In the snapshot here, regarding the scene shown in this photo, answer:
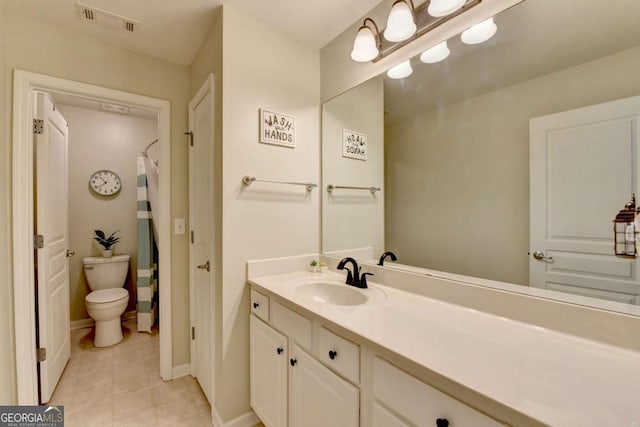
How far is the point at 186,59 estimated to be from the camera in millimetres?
2021

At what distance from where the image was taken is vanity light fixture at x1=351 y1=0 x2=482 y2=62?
1.12 metres

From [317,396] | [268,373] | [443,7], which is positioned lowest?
[268,373]

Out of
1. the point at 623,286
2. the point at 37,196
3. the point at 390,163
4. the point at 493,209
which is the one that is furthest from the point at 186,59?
the point at 623,286

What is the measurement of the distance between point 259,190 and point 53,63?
150cm

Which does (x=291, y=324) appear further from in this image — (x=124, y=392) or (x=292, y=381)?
(x=124, y=392)

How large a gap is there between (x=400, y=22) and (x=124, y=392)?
111 inches

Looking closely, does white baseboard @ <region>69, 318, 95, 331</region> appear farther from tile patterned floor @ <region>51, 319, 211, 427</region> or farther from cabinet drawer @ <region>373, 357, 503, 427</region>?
cabinet drawer @ <region>373, 357, 503, 427</region>

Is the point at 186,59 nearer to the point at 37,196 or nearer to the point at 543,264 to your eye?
the point at 37,196

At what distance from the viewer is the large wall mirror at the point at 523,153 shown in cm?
83

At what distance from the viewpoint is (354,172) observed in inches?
69.6

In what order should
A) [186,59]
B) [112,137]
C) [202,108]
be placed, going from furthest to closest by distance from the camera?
[112,137]
[186,59]
[202,108]

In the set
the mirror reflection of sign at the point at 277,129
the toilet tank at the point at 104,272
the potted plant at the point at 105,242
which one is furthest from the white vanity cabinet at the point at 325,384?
the potted plant at the point at 105,242

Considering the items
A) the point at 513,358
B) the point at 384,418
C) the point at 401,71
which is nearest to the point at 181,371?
the point at 384,418

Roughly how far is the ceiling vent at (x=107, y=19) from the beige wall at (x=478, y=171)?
1.71 metres
